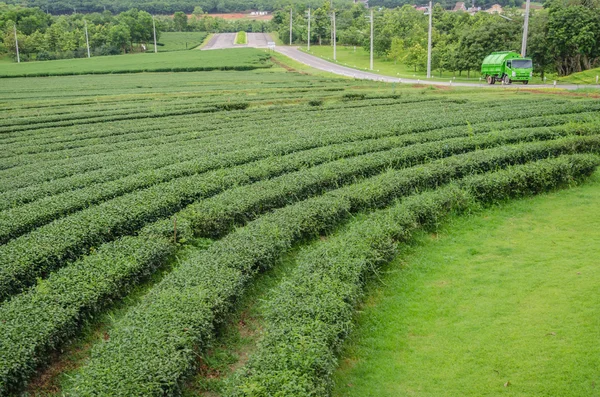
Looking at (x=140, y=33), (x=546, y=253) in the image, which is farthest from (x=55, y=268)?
(x=140, y=33)

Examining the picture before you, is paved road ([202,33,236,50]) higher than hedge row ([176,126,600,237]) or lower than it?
higher

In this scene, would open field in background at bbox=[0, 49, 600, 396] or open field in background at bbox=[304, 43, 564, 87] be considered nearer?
open field in background at bbox=[0, 49, 600, 396]

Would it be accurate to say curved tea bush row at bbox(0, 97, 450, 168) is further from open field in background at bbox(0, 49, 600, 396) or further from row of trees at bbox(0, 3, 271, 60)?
row of trees at bbox(0, 3, 271, 60)

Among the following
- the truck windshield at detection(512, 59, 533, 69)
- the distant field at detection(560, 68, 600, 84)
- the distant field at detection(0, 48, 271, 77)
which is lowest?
the distant field at detection(560, 68, 600, 84)

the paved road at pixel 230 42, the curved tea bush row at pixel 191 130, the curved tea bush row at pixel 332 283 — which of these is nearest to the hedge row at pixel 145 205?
the curved tea bush row at pixel 332 283

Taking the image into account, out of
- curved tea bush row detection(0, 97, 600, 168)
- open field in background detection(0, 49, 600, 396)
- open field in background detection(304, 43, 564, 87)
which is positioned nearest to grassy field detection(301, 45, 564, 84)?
open field in background detection(304, 43, 564, 87)

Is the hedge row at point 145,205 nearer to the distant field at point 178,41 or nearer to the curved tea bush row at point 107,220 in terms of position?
the curved tea bush row at point 107,220

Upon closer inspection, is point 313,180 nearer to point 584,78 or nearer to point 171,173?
point 171,173
